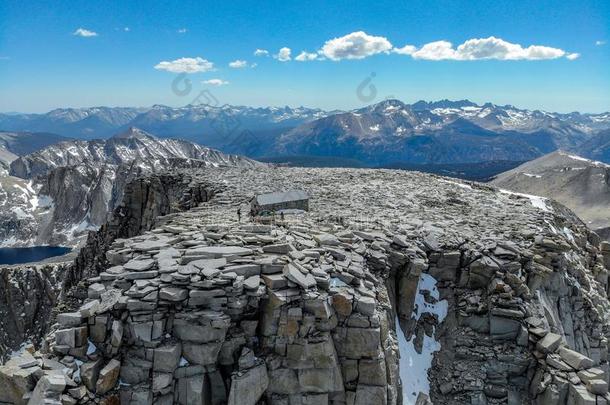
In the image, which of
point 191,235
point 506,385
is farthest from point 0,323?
point 506,385

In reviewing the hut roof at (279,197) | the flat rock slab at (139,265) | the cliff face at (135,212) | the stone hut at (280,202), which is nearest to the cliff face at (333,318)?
the flat rock slab at (139,265)

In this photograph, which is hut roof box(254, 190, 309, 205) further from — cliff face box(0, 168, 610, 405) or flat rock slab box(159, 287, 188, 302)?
flat rock slab box(159, 287, 188, 302)

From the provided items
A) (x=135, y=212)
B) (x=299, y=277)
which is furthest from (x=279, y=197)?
(x=135, y=212)

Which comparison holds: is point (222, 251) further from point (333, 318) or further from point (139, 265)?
point (333, 318)

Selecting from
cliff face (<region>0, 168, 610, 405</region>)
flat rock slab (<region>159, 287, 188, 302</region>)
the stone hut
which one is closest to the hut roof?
the stone hut

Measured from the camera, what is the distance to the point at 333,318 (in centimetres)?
1656

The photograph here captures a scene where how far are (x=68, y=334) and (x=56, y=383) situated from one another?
1.53 m

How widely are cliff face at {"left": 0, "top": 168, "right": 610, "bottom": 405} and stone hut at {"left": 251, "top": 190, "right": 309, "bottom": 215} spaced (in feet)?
5.82

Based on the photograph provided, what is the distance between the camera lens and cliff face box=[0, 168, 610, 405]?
1473cm

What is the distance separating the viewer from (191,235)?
20.6 meters

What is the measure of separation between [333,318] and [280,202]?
15927 mm

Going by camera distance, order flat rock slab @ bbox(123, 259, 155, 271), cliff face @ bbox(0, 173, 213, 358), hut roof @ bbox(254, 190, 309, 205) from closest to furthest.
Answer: flat rock slab @ bbox(123, 259, 155, 271) → hut roof @ bbox(254, 190, 309, 205) → cliff face @ bbox(0, 173, 213, 358)

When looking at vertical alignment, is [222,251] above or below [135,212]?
above

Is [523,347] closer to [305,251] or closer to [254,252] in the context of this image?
[305,251]
